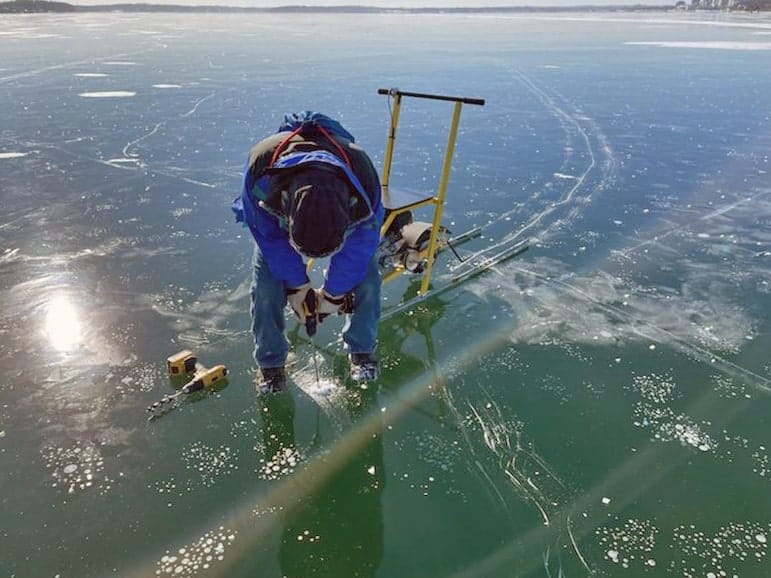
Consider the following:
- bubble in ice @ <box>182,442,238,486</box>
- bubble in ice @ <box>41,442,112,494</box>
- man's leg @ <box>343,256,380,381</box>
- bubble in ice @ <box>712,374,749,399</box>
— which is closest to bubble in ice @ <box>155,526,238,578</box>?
bubble in ice @ <box>182,442,238,486</box>

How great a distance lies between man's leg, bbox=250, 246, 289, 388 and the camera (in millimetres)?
2969

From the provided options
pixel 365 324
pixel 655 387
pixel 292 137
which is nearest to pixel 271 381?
pixel 365 324

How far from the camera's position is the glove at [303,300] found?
117 inches

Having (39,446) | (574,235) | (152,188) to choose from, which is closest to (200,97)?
(152,188)

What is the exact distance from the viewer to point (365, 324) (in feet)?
10.7

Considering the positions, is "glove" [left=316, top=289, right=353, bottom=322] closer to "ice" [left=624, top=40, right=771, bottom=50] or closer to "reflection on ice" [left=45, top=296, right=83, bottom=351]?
"reflection on ice" [left=45, top=296, right=83, bottom=351]

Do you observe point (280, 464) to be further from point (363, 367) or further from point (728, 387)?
point (728, 387)

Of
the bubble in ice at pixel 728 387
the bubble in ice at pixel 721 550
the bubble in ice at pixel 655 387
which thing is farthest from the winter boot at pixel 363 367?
the bubble in ice at pixel 728 387

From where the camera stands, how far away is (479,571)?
2195 millimetres

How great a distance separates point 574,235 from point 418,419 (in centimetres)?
308

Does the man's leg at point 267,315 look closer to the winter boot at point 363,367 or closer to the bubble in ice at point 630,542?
the winter boot at point 363,367

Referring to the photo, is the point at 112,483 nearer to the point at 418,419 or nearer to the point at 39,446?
the point at 39,446

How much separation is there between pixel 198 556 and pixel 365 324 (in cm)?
147

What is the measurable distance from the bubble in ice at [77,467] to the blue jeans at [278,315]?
0.92 meters
